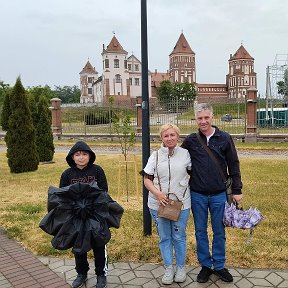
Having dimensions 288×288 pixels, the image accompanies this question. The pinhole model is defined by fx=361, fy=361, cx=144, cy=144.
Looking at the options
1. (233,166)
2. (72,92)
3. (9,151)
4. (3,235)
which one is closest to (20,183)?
(9,151)

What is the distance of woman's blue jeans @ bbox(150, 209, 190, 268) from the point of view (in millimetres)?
3596

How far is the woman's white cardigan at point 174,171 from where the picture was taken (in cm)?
351

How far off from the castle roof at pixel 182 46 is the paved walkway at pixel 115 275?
9634cm

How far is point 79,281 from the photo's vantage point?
3.69 meters

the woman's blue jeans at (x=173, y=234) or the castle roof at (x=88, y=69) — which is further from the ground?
the castle roof at (x=88, y=69)

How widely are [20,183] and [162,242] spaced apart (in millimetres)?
6909

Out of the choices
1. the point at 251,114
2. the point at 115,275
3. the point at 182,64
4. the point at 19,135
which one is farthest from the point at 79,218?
the point at 182,64

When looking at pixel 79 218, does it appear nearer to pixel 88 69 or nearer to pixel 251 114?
pixel 251 114

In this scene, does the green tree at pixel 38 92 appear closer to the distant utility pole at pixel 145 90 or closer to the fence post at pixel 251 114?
the fence post at pixel 251 114

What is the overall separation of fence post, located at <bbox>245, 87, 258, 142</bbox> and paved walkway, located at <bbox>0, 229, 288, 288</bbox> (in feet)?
53.5

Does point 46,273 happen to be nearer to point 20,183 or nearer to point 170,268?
point 170,268

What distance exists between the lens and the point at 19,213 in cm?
658

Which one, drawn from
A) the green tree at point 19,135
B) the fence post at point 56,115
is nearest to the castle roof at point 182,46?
the fence post at point 56,115

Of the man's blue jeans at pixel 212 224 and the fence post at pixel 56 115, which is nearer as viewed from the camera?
the man's blue jeans at pixel 212 224
